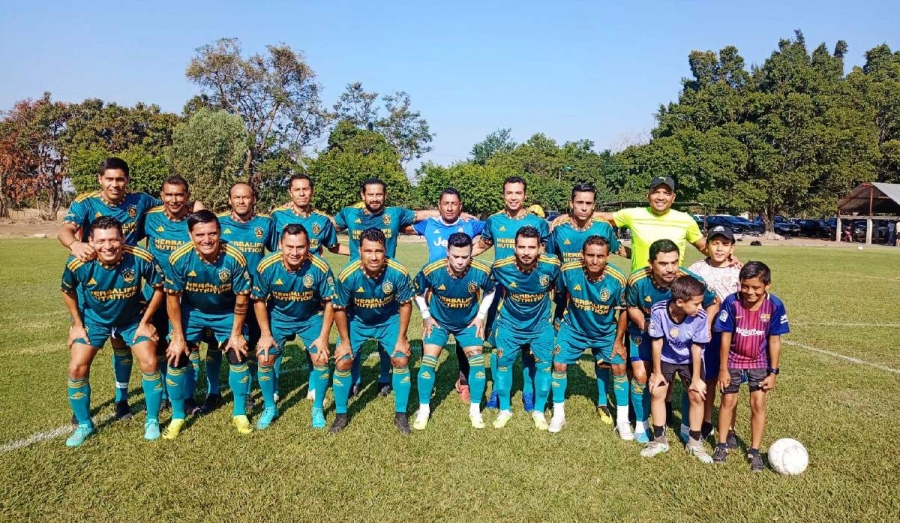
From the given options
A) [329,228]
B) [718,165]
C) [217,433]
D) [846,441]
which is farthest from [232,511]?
[718,165]

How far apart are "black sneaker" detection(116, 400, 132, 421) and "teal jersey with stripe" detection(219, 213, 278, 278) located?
1634 mm

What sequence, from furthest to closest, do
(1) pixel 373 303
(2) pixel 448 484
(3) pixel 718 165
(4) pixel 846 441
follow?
1. (3) pixel 718 165
2. (1) pixel 373 303
3. (4) pixel 846 441
4. (2) pixel 448 484

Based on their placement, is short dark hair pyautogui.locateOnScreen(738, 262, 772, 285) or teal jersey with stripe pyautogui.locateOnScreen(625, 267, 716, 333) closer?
short dark hair pyautogui.locateOnScreen(738, 262, 772, 285)

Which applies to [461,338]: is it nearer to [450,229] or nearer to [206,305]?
[450,229]

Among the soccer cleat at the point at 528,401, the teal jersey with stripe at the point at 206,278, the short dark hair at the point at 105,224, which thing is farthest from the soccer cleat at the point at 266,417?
the soccer cleat at the point at 528,401

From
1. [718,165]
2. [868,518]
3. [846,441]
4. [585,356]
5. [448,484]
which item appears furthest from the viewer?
[718,165]

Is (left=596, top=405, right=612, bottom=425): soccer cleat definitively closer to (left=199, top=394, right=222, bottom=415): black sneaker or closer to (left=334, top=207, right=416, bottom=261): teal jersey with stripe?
(left=334, top=207, right=416, bottom=261): teal jersey with stripe

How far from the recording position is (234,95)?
142 ft

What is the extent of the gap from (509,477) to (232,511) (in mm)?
1907

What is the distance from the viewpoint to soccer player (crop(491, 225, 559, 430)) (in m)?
5.16

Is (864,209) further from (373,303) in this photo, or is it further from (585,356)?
(373,303)

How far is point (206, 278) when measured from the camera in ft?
15.8

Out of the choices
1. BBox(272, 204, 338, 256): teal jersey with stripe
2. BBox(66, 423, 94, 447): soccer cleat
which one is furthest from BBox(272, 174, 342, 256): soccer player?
BBox(66, 423, 94, 447): soccer cleat

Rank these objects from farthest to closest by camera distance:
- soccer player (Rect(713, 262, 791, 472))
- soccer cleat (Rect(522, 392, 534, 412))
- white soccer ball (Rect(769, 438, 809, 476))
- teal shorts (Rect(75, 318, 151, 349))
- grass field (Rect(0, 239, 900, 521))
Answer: soccer cleat (Rect(522, 392, 534, 412)), teal shorts (Rect(75, 318, 151, 349)), soccer player (Rect(713, 262, 791, 472)), white soccer ball (Rect(769, 438, 809, 476)), grass field (Rect(0, 239, 900, 521))
